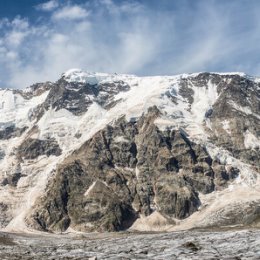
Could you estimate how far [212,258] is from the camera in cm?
3177

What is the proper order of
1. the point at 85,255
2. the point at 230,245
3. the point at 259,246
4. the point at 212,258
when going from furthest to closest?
the point at 85,255, the point at 230,245, the point at 259,246, the point at 212,258

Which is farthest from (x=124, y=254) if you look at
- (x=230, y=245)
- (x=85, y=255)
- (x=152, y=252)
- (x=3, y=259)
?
(x=3, y=259)

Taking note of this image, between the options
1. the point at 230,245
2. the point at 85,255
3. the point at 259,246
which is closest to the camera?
the point at 259,246

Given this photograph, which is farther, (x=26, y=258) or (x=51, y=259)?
(x=26, y=258)

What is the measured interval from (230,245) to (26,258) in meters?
17.5

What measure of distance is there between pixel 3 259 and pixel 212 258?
18.9 metres

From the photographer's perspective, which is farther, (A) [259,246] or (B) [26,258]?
(B) [26,258]

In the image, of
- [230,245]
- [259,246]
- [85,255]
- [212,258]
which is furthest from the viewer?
[85,255]

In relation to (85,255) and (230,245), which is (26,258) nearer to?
(85,255)

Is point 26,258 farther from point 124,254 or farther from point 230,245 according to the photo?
point 230,245

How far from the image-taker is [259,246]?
3472 cm

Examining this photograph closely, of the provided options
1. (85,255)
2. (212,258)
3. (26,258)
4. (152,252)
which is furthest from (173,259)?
(26,258)

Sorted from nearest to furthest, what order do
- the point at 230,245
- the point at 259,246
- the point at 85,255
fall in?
the point at 259,246 < the point at 230,245 < the point at 85,255

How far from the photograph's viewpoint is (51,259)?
39.8 metres
